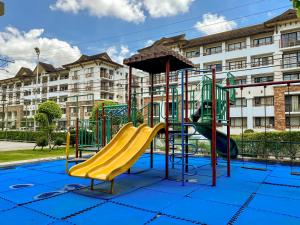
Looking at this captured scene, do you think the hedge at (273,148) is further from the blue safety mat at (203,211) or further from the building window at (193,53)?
the building window at (193,53)

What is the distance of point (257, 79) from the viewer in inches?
1157

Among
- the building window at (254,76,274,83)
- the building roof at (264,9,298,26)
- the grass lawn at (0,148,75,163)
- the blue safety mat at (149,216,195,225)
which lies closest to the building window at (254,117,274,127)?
the building window at (254,76,274,83)

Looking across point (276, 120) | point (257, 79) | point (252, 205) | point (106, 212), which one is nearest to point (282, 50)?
point (257, 79)

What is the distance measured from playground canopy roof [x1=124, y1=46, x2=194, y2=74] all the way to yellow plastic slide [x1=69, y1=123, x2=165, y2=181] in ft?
6.45

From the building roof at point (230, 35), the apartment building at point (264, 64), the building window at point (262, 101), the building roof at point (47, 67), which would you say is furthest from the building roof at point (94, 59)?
the building window at point (262, 101)

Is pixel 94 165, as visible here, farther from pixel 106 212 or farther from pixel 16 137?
pixel 16 137

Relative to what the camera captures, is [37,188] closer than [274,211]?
No

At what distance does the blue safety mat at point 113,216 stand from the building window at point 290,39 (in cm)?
3083

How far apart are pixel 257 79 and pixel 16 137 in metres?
29.5

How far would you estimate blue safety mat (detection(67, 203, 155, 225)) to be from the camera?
3.66m

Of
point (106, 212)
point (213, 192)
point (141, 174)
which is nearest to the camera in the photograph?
point (106, 212)

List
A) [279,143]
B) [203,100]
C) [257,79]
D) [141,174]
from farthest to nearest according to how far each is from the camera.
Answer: [257,79], [279,143], [141,174], [203,100]

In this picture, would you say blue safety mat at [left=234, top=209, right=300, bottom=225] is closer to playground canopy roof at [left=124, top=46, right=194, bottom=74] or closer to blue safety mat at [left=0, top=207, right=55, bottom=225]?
blue safety mat at [left=0, top=207, right=55, bottom=225]

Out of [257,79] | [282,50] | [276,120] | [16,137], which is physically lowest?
[16,137]
